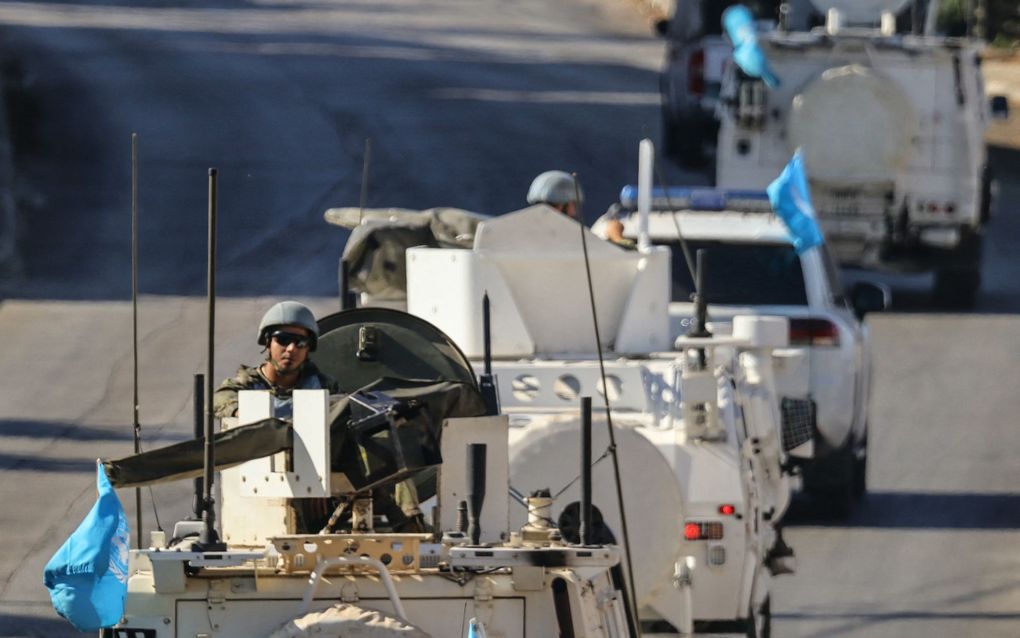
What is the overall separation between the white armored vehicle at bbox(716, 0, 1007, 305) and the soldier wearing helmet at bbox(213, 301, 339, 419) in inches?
607

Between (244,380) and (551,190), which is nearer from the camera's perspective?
(244,380)

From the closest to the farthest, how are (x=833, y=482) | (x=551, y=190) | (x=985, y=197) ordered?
(x=551, y=190) < (x=833, y=482) < (x=985, y=197)

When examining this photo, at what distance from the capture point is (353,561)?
7074 mm

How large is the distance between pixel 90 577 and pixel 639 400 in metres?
5.59

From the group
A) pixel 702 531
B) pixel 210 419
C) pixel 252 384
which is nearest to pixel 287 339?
pixel 252 384

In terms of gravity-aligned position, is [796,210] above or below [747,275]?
above

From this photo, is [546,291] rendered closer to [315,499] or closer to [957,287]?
[315,499]

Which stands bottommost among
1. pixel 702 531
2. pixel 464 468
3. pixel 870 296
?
pixel 702 531

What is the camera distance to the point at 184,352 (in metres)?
20.7

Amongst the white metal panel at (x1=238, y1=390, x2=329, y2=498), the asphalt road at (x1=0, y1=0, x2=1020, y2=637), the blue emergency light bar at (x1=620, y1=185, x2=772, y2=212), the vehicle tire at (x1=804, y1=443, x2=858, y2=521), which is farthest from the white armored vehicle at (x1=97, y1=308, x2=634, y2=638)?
the blue emergency light bar at (x1=620, y1=185, x2=772, y2=212)

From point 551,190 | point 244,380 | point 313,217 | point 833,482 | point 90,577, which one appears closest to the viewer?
point 90,577

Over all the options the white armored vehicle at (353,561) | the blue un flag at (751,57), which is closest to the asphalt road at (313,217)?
the blue un flag at (751,57)

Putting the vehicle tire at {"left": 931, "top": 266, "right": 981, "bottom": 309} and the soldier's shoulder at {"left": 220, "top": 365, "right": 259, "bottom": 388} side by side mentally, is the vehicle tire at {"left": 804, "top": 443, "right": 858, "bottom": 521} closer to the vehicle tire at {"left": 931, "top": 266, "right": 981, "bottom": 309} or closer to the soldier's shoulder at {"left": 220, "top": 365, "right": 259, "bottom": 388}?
the soldier's shoulder at {"left": 220, "top": 365, "right": 259, "bottom": 388}

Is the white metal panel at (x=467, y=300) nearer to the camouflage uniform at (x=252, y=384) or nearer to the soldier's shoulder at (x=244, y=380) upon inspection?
the camouflage uniform at (x=252, y=384)
